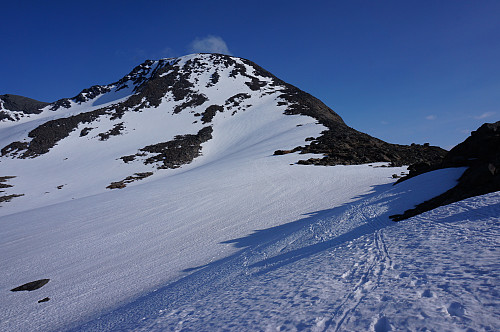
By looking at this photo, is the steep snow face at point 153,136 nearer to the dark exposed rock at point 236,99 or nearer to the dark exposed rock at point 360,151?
the dark exposed rock at point 236,99

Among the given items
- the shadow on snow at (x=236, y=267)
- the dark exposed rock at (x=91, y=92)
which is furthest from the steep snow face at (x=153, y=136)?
the dark exposed rock at (x=91, y=92)

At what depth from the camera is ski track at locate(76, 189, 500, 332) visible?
9.14ft

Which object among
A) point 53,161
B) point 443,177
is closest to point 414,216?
point 443,177

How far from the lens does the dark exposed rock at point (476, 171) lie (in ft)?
22.0

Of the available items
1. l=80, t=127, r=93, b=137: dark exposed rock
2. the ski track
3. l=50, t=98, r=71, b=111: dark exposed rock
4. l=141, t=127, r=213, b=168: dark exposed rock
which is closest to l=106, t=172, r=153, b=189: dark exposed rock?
l=141, t=127, r=213, b=168: dark exposed rock

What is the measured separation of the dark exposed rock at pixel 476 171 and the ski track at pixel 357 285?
61 centimetres

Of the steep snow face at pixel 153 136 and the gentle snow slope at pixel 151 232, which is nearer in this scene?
the gentle snow slope at pixel 151 232

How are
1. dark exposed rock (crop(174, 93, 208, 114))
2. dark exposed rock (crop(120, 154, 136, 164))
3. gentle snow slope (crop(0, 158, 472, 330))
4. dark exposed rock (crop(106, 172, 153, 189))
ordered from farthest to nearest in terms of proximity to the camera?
dark exposed rock (crop(174, 93, 208, 114)) → dark exposed rock (crop(120, 154, 136, 164)) → dark exposed rock (crop(106, 172, 153, 189)) → gentle snow slope (crop(0, 158, 472, 330))

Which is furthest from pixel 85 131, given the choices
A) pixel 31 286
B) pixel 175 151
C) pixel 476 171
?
pixel 476 171

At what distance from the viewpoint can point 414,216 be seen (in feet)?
20.9

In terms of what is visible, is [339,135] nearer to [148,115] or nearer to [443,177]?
[443,177]

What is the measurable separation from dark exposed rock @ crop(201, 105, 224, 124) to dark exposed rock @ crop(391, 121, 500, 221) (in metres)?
49.6

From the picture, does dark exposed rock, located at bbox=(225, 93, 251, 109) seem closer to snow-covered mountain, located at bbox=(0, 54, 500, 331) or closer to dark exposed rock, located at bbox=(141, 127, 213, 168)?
dark exposed rock, located at bbox=(141, 127, 213, 168)

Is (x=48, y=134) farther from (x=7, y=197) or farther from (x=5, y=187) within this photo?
(x=7, y=197)
